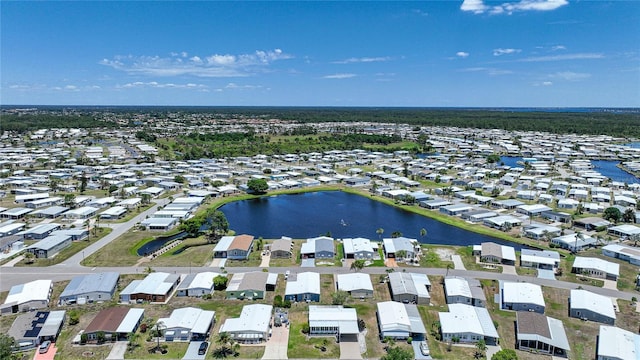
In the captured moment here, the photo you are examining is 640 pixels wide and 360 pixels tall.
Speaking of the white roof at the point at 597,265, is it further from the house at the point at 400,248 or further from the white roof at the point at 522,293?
the house at the point at 400,248

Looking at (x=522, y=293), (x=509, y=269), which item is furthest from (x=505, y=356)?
(x=509, y=269)

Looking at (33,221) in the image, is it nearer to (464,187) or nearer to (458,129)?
(464,187)

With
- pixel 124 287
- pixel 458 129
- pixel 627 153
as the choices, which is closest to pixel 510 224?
pixel 124 287

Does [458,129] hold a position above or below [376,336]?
above

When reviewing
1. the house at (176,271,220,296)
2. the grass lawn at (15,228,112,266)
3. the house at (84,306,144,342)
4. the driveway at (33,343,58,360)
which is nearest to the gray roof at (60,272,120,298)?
the house at (84,306,144,342)

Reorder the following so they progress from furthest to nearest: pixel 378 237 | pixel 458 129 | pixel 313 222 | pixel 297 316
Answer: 1. pixel 458 129
2. pixel 313 222
3. pixel 378 237
4. pixel 297 316

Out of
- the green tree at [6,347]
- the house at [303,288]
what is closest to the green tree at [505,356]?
the house at [303,288]
